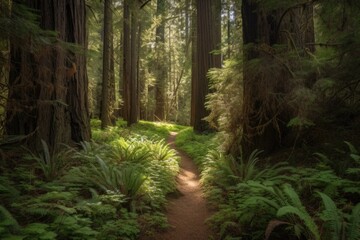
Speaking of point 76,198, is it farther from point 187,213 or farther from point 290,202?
point 290,202

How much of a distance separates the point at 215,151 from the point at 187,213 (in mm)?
3189

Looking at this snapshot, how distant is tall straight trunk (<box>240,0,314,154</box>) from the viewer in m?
6.39

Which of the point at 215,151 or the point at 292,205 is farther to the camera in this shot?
the point at 215,151

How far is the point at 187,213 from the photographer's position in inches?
215

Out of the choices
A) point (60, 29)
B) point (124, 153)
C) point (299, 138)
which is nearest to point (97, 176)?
point (124, 153)

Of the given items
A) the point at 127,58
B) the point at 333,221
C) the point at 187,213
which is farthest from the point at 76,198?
the point at 127,58

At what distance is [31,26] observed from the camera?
3996 millimetres

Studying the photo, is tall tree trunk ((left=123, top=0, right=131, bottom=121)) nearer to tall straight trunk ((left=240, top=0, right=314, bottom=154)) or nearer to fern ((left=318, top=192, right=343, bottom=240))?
tall straight trunk ((left=240, top=0, right=314, bottom=154))

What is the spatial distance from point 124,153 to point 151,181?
1.76 metres

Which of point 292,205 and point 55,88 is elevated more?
point 55,88

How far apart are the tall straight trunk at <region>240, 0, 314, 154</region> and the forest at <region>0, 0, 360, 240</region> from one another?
0.03 metres

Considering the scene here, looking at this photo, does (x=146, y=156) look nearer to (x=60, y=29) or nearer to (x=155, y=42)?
(x=60, y=29)

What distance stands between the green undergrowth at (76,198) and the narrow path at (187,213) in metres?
0.21

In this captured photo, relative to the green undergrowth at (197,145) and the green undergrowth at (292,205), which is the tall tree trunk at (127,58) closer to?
the green undergrowth at (197,145)
